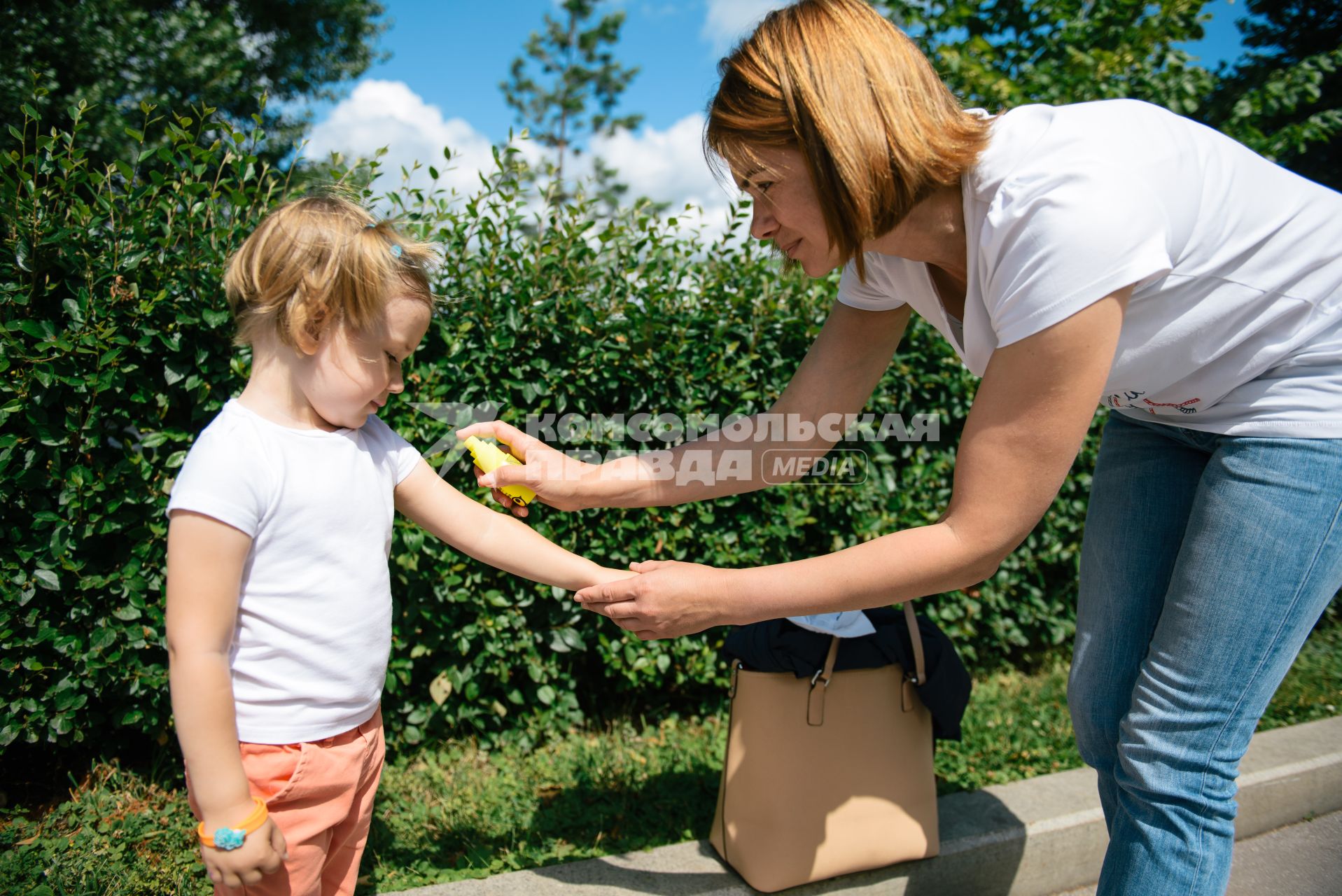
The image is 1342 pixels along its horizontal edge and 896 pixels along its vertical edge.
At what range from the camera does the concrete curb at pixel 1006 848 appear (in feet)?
7.46

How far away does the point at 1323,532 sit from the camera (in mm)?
1515

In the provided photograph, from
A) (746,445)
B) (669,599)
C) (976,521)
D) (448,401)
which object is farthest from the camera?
(448,401)

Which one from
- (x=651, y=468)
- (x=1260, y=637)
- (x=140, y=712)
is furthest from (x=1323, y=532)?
(x=140, y=712)

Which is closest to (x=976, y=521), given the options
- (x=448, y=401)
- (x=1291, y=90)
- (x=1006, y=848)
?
(x=1006, y=848)

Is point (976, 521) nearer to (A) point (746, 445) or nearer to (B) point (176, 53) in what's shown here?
(A) point (746, 445)

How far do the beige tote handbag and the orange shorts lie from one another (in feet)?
3.36

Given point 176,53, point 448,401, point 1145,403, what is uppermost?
point 176,53

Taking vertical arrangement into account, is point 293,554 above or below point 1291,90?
below

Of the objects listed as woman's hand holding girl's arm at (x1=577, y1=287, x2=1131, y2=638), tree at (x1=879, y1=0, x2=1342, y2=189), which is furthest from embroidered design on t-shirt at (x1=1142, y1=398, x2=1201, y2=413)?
tree at (x1=879, y1=0, x2=1342, y2=189)

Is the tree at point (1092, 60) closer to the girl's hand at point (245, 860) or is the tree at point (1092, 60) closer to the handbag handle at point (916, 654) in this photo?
the handbag handle at point (916, 654)

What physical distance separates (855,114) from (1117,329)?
0.58 metres

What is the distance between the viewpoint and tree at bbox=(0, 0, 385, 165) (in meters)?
9.98

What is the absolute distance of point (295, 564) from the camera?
1.55 meters

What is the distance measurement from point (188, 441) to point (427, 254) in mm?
1263
